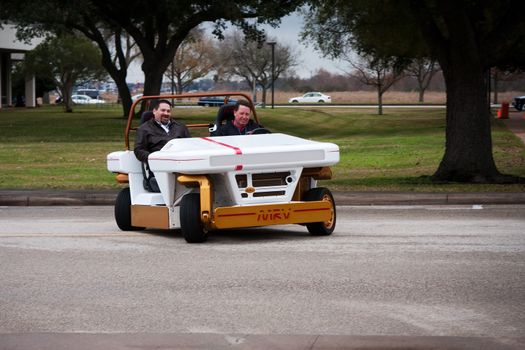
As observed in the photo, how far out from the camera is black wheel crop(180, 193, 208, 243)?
41.4 feet

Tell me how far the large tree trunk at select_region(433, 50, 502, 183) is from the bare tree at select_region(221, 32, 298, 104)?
84.0 m

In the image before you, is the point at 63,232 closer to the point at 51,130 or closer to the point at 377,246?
the point at 377,246

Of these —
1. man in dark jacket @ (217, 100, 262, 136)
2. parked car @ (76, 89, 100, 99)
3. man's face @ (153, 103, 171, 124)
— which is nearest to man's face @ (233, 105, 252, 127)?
man in dark jacket @ (217, 100, 262, 136)

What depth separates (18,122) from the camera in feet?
181

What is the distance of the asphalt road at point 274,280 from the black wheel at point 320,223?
5.0 inches

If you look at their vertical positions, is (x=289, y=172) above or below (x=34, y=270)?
above

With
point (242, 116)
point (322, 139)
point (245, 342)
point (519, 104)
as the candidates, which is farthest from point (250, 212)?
point (519, 104)

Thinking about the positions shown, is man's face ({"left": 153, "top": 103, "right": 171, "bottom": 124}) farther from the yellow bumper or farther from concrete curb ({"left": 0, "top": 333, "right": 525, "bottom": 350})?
concrete curb ({"left": 0, "top": 333, "right": 525, "bottom": 350})

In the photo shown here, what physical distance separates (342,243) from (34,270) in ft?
11.4

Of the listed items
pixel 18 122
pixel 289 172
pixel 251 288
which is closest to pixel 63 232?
pixel 289 172

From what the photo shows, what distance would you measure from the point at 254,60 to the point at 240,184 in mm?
97337

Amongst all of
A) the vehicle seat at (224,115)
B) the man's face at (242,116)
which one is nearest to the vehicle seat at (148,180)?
the vehicle seat at (224,115)

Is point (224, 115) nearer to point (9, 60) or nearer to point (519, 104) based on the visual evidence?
point (519, 104)

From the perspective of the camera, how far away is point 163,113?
14.1 meters
